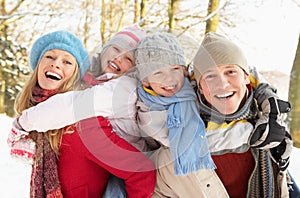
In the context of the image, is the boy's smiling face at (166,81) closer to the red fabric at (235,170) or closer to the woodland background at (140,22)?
the red fabric at (235,170)

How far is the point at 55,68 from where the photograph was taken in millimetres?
1351

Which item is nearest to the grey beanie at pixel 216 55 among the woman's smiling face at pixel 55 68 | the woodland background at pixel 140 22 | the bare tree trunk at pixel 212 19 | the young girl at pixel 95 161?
the young girl at pixel 95 161

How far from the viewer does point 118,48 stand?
1.41 metres

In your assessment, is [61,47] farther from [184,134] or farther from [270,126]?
[270,126]

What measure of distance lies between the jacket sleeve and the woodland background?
7.30 feet

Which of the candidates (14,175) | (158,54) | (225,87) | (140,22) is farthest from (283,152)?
(14,175)

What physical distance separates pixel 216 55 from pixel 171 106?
8.6 inches

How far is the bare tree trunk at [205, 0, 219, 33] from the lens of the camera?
14.2 ft

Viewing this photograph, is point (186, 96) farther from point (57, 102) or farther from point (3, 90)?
point (3, 90)

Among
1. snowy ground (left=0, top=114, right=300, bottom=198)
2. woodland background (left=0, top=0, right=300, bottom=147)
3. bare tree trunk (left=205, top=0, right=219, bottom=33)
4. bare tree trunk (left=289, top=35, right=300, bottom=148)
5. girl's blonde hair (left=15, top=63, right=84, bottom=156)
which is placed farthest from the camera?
bare tree trunk (left=205, top=0, right=219, bottom=33)

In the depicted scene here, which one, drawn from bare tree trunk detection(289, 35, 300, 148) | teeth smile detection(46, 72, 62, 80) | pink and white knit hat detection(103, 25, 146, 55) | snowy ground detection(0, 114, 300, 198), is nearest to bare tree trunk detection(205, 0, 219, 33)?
bare tree trunk detection(289, 35, 300, 148)

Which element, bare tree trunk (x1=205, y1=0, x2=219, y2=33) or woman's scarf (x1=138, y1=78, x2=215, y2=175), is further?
bare tree trunk (x1=205, y1=0, x2=219, y2=33)

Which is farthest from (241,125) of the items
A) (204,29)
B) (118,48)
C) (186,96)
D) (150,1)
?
(150,1)

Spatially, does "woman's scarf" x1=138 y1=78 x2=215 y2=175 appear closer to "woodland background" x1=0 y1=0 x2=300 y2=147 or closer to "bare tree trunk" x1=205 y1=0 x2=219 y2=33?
"woodland background" x1=0 y1=0 x2=300 y2=147
